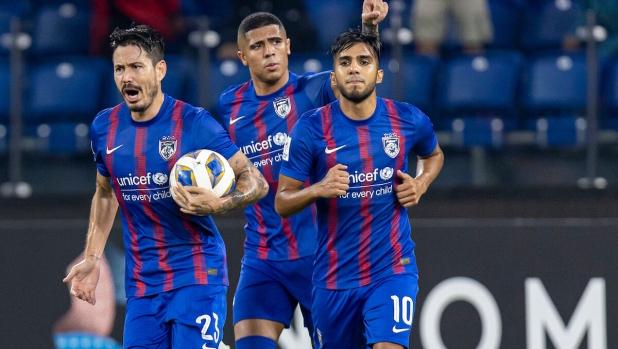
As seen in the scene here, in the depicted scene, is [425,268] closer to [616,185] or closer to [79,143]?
[616,185]

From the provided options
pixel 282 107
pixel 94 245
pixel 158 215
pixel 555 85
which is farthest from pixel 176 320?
pixel 555 85

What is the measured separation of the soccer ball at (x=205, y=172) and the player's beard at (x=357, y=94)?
2.26ft

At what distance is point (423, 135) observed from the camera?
477cm

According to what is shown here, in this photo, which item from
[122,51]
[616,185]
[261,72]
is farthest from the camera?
[616,185]

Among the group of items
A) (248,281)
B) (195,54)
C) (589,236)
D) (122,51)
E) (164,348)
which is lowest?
(164,348)

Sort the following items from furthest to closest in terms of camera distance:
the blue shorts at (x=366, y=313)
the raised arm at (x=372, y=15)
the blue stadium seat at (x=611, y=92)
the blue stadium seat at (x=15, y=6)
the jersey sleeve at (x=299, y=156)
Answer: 1. the blue stadium seat at (x=15, y=6)
2. the blue stadium seat at (x=611, y=92)
3. the raised arm at (x=372, y=15)
4. the jersey sleeve at (x=299, y=156)
5. the blue shorts at (x=366, y=313)

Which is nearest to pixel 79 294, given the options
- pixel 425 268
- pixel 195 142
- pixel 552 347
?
pixel 195 142

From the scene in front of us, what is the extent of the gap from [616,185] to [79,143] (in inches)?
136

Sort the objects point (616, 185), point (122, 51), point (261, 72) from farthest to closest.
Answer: point (616, 185) < point (261, 72) < point (122, 51)

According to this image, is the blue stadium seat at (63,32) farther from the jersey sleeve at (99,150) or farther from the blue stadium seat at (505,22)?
the blue stadium seat at (505,22)

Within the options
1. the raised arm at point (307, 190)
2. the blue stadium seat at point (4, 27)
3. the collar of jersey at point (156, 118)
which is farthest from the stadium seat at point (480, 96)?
the blue stadium seat at point (4, 27)

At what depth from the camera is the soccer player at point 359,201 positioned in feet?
14.8

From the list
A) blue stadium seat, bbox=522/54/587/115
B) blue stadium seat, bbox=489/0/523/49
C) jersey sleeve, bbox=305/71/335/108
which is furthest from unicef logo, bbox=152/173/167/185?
blue stadium seat, bbox=489/0/523/49

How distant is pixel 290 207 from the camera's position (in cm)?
451
